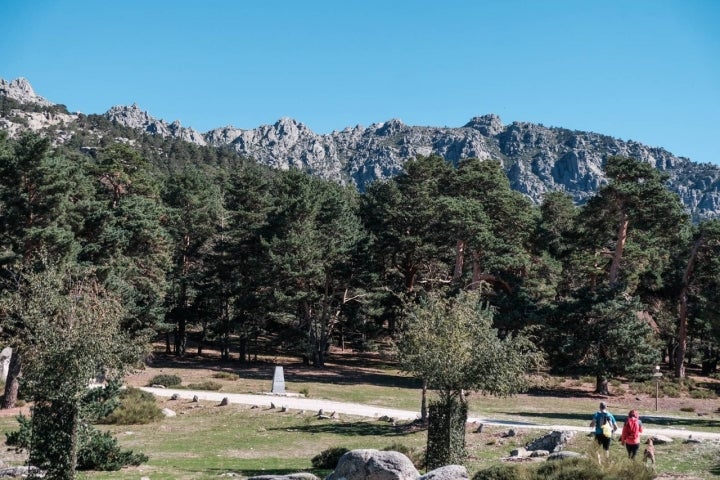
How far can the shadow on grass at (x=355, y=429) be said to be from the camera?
23.9 meters

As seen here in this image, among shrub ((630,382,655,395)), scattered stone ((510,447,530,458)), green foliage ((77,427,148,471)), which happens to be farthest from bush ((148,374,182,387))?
shrub ((630,382,655,395))

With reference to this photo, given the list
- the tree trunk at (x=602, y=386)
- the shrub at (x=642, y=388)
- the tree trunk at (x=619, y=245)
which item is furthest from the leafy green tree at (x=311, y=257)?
the shrub at (x=642, y=388)

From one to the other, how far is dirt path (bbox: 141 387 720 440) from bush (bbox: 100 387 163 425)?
3909mm

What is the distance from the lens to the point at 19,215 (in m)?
31.5

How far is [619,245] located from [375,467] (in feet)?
108

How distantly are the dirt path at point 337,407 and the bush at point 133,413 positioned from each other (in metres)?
3.91

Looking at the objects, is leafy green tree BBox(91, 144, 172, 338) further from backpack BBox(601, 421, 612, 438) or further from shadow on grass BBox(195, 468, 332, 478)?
backpack BBox(601, 421, 612, 438)

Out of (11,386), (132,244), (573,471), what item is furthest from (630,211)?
(11,386)

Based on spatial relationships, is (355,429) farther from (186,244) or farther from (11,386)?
(186,244)

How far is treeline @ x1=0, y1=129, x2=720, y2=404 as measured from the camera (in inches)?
1431

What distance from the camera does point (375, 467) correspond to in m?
13.0

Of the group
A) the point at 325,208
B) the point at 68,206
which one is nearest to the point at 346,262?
the point at 325,208

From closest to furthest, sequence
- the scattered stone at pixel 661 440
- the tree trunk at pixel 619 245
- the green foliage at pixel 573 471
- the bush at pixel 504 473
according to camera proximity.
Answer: the green foliage at pixel 573 471, the bush at pixel 504 473, the scattered stone at pixel 661 440, the tree trunk at pixel 619 245

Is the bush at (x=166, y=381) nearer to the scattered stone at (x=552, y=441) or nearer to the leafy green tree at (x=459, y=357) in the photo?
the leafy green tree at (x=459, y=357)
